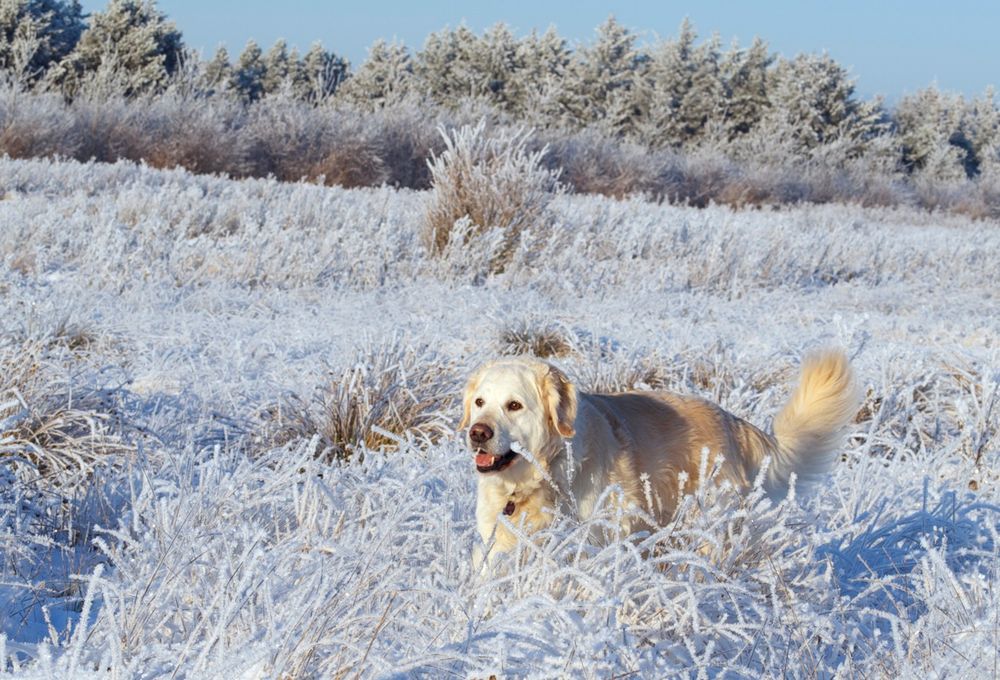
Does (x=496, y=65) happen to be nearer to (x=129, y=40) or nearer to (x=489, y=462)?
(x=129, y=40)

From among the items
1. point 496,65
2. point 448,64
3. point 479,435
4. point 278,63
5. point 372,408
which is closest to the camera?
point 479,435

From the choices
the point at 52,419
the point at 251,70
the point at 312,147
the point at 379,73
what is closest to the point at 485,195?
the point at 52,419

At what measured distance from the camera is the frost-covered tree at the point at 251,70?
35591 millimetres

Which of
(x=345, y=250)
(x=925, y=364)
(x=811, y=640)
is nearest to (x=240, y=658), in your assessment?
(x=811, y=640)

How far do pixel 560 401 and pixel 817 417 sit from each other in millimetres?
1148

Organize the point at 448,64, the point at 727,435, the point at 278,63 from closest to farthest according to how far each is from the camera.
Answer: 1. the point at 727,435
2. the point at 448,64
3. the point at 278,63

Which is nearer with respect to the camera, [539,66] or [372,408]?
[372,408]

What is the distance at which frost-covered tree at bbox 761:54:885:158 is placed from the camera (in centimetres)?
2966

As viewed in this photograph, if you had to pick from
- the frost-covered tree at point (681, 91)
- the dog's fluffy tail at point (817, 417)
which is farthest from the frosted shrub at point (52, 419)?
the frost-covered tree at point (681, 91)

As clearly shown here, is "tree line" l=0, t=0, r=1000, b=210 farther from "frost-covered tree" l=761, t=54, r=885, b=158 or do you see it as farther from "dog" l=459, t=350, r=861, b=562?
"dog" l=459, t=350, r=861, b=562

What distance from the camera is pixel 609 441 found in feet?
10.6

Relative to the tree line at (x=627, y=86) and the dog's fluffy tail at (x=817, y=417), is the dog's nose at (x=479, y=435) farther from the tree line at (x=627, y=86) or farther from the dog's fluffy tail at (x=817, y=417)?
the tree line at (x=627, y=86)

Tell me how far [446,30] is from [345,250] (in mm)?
32408

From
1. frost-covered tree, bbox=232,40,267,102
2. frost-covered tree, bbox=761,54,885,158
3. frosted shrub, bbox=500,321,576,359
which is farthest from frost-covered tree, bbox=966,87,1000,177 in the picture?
frosted shrub, bbox=500,321,576,359
